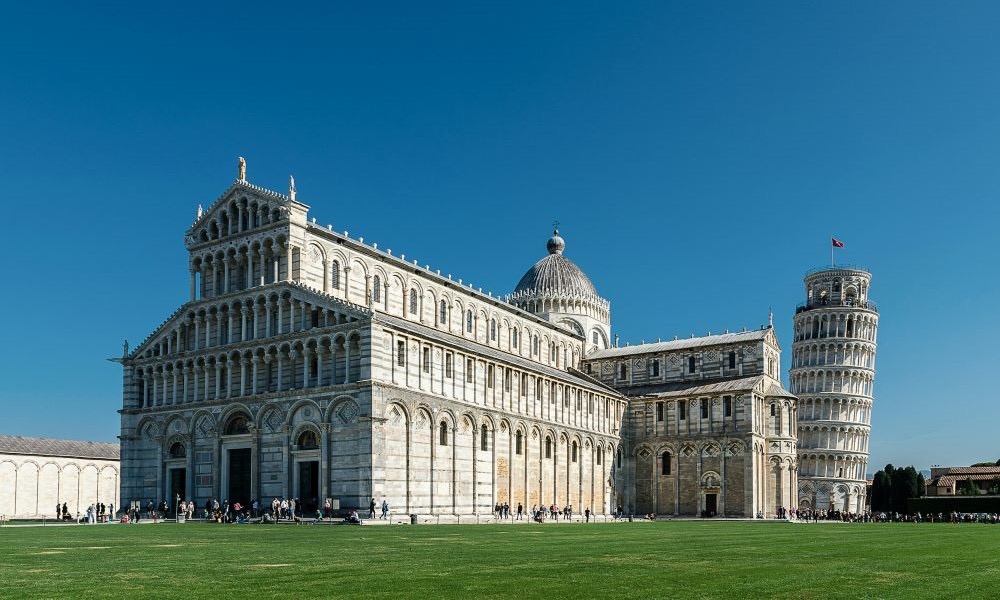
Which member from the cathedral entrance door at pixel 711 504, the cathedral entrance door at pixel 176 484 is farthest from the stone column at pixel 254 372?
the cathedral entrance door at pixel 711 504

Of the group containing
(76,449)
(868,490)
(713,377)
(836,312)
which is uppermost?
(836,312)

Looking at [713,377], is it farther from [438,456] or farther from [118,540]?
[118,540]

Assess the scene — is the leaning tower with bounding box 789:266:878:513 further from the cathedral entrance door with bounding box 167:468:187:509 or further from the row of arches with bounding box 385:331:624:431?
the cathedral entrance door with bounding box 167:468:187:509

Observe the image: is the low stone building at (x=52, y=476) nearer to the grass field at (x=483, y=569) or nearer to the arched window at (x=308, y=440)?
Answer: the arched window at (x=308, y=440)

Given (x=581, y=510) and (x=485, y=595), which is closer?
(x=485, y=595)

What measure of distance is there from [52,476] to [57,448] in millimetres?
3443

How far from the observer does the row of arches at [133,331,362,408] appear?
56.0 metres

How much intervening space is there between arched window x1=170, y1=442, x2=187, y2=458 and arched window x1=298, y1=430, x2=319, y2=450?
10.1 meters

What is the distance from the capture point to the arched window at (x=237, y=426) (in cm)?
6031

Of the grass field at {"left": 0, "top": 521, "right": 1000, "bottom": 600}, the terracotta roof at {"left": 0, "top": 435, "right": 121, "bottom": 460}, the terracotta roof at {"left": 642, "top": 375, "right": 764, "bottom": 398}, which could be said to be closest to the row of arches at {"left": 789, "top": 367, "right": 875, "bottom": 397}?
the terracotta roof at {"left": 642, "top": 375, "right": 764, "bottom": 398}

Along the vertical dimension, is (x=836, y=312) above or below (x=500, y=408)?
above

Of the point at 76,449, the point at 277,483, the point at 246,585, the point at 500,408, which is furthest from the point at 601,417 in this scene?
the point at 246,585

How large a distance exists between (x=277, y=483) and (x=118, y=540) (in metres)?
26.6

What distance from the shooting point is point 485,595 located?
15.8 meters
